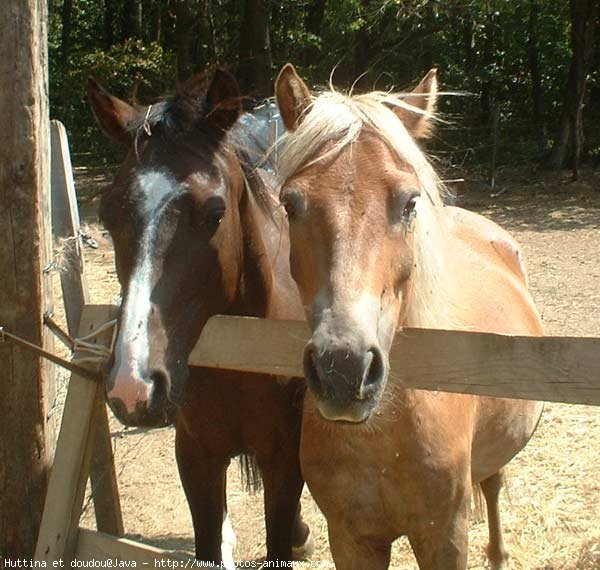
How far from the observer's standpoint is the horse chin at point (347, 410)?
1.88 meters

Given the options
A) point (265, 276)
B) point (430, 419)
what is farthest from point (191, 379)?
point (430, 419)

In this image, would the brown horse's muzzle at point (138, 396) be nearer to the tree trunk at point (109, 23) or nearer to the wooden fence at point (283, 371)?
the wooden fence at point (283, 371)

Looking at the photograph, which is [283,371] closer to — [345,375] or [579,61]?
[345,375]

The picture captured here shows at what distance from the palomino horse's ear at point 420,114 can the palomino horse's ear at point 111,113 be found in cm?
95

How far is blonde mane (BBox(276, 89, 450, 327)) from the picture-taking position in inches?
91.1

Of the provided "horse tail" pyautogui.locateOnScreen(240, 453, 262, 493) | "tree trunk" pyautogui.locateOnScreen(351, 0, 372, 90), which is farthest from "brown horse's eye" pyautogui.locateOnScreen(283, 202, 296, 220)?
"tree trunk" pyautogui.locateOnScreen(351, 0, 372, 90)

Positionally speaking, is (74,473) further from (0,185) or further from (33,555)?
(0,185)

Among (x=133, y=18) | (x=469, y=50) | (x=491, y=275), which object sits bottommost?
(x=491, y=275)

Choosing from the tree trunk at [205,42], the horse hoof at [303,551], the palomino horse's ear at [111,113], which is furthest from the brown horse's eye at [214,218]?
the tree trunk at [205,42]

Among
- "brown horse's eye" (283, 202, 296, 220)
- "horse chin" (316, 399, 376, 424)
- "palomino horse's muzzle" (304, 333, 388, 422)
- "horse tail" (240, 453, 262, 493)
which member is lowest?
"horse tail" (240, 453, 262, 493)

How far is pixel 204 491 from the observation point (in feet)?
10.0

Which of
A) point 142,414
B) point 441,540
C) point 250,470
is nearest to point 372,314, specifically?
point 142,414

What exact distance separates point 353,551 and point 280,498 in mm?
564

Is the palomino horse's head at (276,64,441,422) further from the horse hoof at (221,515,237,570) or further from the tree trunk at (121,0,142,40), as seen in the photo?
the tree trunk at (121,0,142,40)
